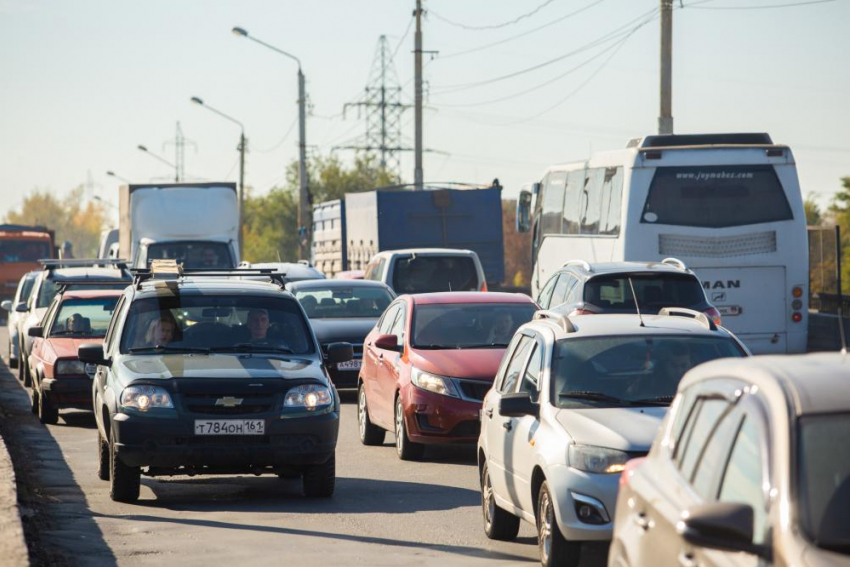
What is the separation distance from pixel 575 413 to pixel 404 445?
584cm

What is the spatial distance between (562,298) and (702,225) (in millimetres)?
5763

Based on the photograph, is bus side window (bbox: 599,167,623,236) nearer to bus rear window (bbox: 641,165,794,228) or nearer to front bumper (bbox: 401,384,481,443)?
bus rear window (bbox: 641,165,794,228)

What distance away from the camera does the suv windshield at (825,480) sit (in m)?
4.30

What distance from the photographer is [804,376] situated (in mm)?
4801

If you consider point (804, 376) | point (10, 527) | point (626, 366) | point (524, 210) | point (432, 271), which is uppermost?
point (524, 210)

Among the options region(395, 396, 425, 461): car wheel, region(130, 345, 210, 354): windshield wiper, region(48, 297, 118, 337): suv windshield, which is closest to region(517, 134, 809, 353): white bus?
region(48, 297, 118, 337): suv windshield

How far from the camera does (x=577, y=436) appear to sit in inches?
340

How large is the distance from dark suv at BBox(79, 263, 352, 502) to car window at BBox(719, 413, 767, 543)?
280 inches

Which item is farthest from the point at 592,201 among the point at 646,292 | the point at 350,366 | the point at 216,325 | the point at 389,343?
the point at 216,325

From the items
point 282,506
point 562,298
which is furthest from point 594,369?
point 562,298

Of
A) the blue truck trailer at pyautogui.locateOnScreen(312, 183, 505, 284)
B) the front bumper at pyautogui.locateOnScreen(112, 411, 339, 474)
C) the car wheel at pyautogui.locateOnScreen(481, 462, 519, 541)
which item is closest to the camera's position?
the car wheel at pyautogui.locateOnScreen(481, 462, 519, 541)

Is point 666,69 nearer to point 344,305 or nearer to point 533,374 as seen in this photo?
point 344,305

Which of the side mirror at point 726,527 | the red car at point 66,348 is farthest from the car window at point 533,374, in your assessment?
the red car at point 66,348

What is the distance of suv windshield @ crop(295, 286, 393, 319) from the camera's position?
22141 mm
